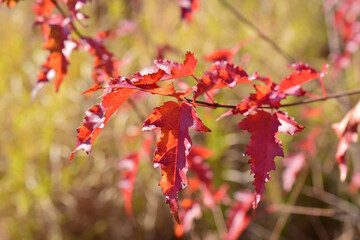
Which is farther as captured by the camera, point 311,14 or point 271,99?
point 311,14

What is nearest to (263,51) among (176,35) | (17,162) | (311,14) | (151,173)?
(176,35)

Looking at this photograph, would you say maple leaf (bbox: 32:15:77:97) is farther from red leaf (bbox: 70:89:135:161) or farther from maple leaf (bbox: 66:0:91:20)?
red leaf (bbox: 70:89:135:161)

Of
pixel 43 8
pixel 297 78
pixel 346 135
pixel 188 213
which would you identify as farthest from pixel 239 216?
pixel 43 8

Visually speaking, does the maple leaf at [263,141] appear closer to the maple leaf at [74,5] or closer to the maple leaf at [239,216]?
the maple leaf at [74,5]

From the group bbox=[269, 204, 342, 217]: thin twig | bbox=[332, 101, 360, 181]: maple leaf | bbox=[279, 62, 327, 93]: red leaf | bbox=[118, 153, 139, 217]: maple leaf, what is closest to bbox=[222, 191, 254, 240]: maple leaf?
bbox=[269, 204, 342, 217]: thin twig

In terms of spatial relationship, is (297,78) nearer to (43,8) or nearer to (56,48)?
(56,48)

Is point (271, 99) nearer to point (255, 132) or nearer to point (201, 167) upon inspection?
point (255, 132)
